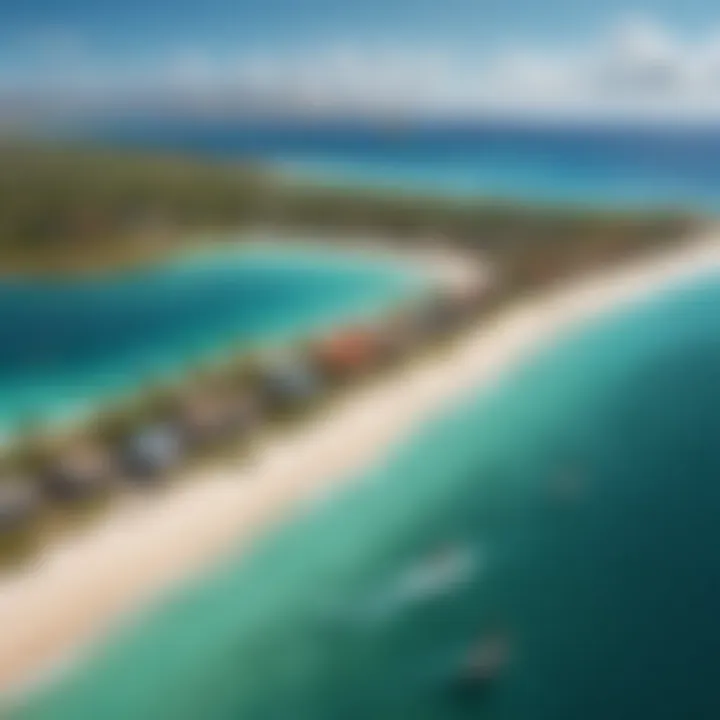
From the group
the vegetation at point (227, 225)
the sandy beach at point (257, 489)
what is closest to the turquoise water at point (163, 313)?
the vegetation at point (227, 225)

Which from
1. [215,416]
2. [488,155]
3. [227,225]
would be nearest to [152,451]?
[215,416]

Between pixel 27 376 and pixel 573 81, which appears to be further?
pixel 573 81

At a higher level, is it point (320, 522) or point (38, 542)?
point (38, 542)

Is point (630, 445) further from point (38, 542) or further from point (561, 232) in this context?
point (38, 542)

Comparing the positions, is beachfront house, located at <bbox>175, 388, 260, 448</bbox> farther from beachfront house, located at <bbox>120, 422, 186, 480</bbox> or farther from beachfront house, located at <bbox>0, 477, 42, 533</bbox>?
beachfront house, located at <bbox>0, 477, 42, 533</bbox>

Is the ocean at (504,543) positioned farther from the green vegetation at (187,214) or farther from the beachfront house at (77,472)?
the beachfront house at (77,472)

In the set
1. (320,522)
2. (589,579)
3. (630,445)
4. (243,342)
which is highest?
(243,342)

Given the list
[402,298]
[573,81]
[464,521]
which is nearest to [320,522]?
→ [464,521]
